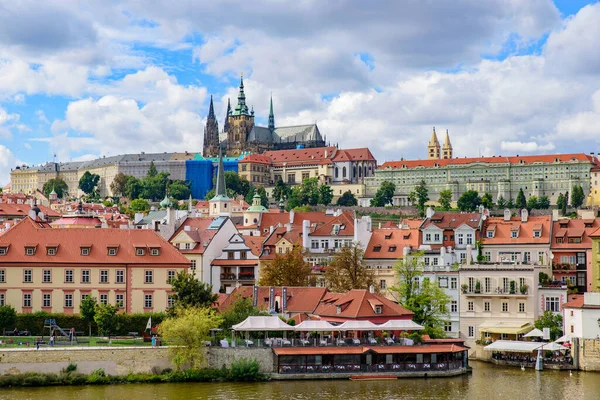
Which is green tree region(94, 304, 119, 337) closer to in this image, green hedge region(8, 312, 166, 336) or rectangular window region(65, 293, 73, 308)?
green hedge region(8, 312, 166, 336)

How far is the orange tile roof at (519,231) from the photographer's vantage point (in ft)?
253

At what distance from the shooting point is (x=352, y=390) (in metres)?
52.2

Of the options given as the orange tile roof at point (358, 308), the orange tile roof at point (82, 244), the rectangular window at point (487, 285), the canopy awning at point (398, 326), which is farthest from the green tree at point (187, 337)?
the rectangular window at point (487, 285)

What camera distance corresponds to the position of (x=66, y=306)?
64.1 m

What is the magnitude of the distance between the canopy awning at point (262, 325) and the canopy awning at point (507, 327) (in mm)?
16210

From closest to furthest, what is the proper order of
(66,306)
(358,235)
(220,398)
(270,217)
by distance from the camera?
(220,398), (66,306), (358,235), (270,217)

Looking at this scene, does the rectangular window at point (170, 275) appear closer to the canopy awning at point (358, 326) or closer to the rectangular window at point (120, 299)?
the rectangular window at point (120, 299)

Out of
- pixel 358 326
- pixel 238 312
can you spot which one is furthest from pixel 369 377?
pixel 238 312

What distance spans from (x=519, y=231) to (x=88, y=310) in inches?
1309

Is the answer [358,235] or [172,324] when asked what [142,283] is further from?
[358,235]

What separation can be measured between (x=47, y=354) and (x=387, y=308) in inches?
776

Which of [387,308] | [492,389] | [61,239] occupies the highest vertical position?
[61,239]

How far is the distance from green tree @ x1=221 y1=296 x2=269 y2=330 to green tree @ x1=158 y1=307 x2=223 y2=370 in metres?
3.38

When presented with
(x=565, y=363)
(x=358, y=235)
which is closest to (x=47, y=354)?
(x=565, y=363)
